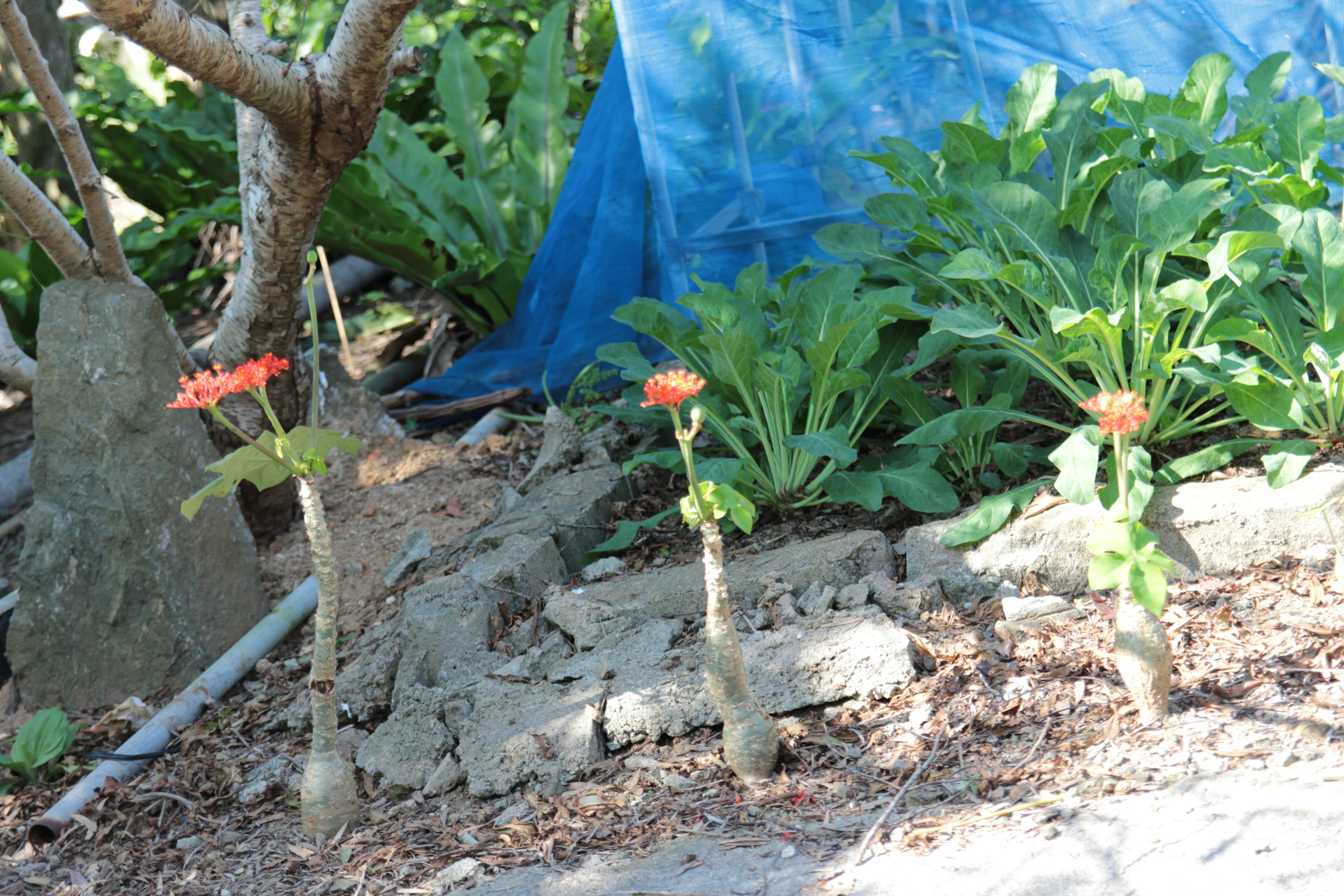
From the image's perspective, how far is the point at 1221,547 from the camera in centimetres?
240

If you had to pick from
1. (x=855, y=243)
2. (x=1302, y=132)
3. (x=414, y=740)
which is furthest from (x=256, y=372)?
(x=1302, y=132)

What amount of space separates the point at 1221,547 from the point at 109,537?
304 centimetres

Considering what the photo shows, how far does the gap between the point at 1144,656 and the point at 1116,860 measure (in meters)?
0.43

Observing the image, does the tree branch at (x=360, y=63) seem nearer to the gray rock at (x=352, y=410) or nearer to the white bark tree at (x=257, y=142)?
the white bark tree at (x=257, y=142)

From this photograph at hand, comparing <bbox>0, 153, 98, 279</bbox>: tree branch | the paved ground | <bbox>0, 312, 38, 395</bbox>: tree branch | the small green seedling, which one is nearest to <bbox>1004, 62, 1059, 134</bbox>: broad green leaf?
the paved ground

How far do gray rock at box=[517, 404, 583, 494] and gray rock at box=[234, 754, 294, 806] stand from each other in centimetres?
127

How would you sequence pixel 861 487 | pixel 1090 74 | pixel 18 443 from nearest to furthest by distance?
pixel 861 487, pixel 1090 74, pixel 18 443

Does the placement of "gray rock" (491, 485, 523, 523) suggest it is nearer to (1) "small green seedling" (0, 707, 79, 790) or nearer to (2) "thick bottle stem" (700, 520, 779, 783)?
(1) "small green seedling" (0, 707, 79, 790)

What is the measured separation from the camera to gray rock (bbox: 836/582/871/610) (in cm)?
236

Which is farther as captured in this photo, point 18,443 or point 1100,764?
point 18,443

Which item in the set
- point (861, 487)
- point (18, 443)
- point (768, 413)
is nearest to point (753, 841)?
point (861, 487)

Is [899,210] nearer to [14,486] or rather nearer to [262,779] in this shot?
[262,779]

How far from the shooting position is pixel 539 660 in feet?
8.11

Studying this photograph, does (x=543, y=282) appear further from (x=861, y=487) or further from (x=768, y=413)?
(x=861, y=487)
